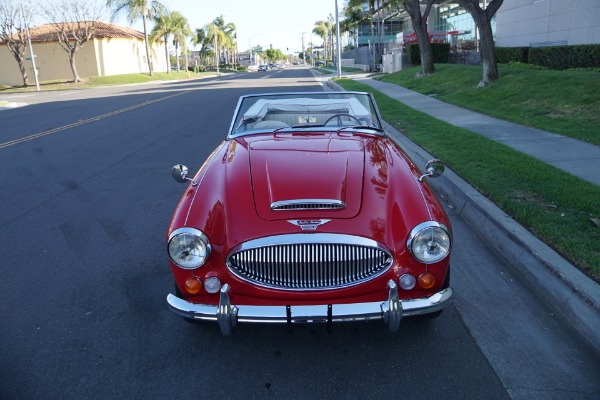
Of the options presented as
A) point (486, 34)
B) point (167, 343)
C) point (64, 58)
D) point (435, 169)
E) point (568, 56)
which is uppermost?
point (64, 58)

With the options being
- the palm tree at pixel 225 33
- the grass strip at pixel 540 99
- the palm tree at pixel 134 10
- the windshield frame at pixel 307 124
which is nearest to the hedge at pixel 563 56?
the grass strip at pixel 540 99

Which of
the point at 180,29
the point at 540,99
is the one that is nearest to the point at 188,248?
the point at 540,99

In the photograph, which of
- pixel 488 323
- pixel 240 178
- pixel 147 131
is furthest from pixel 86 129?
pixel 488 323

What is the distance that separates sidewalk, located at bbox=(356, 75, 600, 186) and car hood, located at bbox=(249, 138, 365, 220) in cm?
399

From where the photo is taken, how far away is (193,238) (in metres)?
3.03

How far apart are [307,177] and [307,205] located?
35 centimetres

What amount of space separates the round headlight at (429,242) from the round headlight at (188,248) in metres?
1.18

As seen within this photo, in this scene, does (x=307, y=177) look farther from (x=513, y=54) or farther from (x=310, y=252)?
(x=513, y=54)

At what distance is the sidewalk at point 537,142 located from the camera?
7102 mm

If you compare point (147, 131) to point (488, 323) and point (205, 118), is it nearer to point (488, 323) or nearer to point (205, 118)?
point (205, 118)

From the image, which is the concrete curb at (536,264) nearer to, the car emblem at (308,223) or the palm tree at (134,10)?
the car emblem at (308,223)

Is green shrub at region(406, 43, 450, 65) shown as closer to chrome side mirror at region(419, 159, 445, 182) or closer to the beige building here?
chrome side mirror at region(419, 159, 445, 182)

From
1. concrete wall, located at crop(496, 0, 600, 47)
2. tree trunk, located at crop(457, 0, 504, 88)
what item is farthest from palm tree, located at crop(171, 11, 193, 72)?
tree trunk, located at crop(457, 0, 504, 88)

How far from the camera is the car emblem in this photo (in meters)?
2.96
